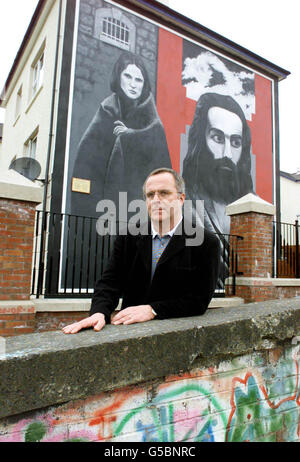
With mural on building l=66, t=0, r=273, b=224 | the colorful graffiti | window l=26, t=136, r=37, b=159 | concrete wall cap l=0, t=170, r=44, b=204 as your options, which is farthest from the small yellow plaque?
the colorful graffiti

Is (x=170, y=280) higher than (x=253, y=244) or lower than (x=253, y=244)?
lower

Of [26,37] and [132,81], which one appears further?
[26,37]

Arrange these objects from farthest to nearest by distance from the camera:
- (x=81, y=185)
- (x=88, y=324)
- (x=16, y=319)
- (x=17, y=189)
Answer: (x=81, y=185) → (x=17, y=189) → (x=16, y=319) → (x=88, y=324)

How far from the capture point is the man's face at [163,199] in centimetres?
221

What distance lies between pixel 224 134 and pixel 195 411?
10529mm

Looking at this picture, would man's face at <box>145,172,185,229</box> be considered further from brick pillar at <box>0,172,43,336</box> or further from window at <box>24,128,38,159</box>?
window at <box>24,128,38,159</box>

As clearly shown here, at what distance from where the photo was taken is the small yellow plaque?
7.97 metres

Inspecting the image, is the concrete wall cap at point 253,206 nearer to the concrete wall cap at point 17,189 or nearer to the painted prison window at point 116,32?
the concrete wall cap at point 17,189

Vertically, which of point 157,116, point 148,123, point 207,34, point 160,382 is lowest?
point 160,382

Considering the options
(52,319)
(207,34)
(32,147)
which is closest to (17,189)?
(52,319)

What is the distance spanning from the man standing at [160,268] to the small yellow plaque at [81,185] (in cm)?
597

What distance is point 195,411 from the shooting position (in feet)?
5.44

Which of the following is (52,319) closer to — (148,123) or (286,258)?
(148,123)
